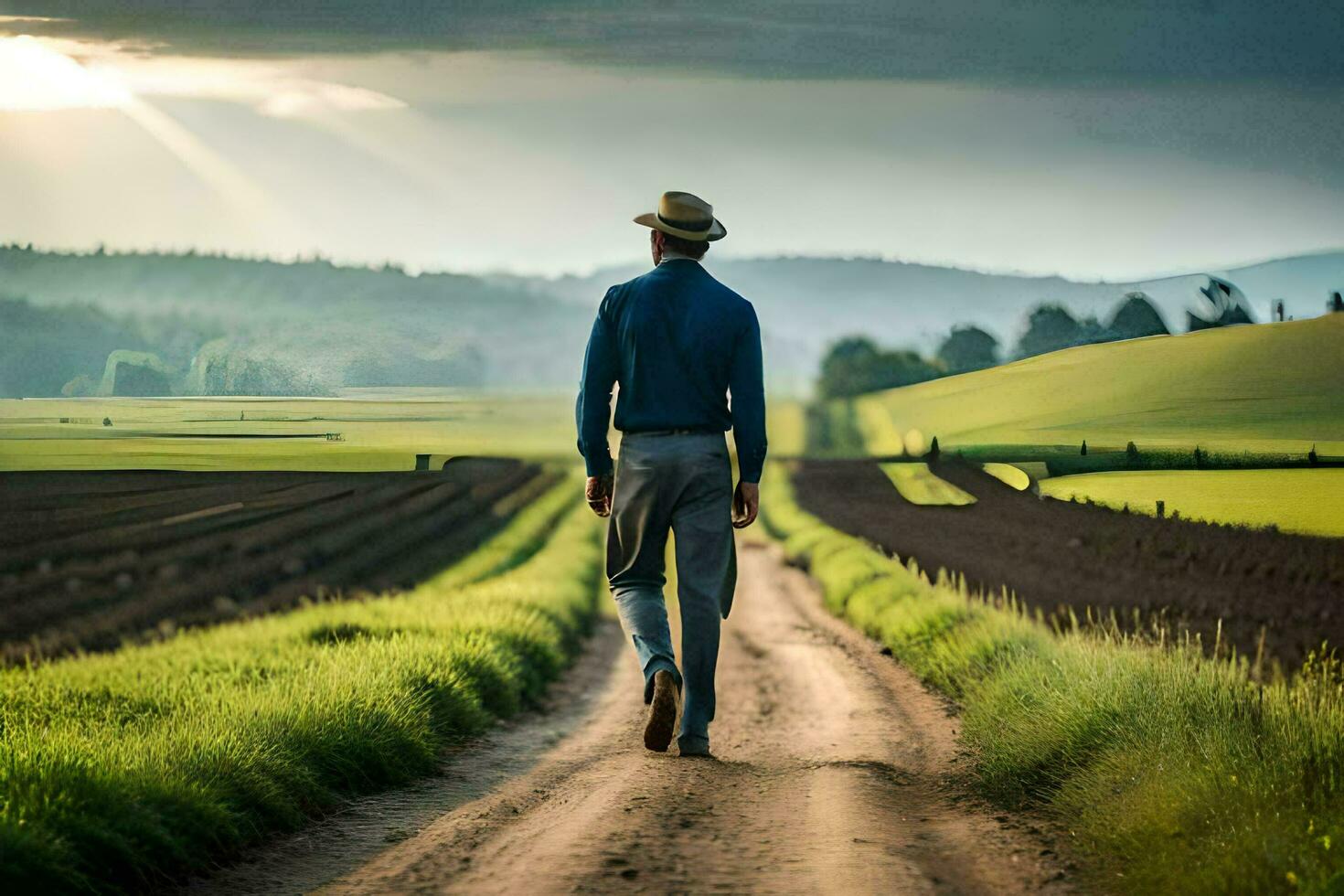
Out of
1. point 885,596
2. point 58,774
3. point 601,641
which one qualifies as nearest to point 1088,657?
point 58,774

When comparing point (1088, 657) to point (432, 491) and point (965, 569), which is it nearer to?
point (965, 569)

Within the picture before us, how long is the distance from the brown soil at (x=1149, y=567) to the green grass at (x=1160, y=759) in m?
0.49

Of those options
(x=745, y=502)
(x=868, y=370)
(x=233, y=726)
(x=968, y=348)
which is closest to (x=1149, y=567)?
(x=968, y=348)

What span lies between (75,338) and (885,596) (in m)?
8.22

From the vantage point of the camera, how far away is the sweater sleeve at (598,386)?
6.23 metres

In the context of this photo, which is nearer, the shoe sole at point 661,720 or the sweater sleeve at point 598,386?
the shoe sole at point 661,720

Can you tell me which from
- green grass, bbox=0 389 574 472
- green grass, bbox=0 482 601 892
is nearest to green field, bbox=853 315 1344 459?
green grass, bbox=0 389 574 472

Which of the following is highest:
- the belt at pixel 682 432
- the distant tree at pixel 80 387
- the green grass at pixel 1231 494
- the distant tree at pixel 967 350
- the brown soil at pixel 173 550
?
the distant tree at pixel 967 350

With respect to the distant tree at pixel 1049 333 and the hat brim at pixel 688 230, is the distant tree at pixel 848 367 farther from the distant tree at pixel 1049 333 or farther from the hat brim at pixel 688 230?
the hat brim at pixel 688 230

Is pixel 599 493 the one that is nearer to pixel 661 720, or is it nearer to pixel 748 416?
pixel 748 416

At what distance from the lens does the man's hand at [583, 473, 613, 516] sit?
630 centimetres

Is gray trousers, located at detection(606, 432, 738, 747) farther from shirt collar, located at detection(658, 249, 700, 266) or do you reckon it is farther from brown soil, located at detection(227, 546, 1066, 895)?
shirt collar, located at detection(658, 249, 700, 266)

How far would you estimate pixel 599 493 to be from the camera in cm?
633

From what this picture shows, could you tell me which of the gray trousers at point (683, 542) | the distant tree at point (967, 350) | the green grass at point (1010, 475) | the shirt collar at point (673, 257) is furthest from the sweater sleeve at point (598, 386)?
the green grass at point (1010, 475)
